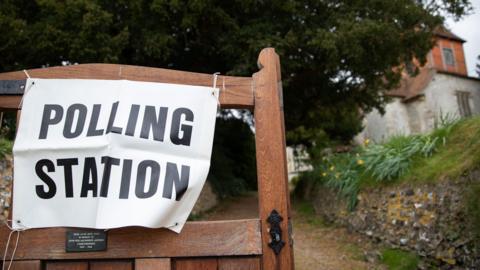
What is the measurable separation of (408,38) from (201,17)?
550 cm

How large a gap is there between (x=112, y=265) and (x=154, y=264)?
0.21 metres

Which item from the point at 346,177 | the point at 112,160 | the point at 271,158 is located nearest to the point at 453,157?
the point at 346,177

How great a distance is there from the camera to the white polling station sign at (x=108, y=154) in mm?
1657

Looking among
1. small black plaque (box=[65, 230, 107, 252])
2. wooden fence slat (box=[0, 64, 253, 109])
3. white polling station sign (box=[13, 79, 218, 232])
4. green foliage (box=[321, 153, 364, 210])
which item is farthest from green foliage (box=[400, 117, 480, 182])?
small black plaque (box=[65, 230, 107, 252])

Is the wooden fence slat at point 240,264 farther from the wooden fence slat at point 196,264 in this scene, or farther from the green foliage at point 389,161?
the green foliage at point 389,161

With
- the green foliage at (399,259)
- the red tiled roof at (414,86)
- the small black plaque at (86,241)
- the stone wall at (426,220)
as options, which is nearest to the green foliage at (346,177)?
the stone wall at (426,220)

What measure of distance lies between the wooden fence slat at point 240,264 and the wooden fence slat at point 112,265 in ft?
1.44

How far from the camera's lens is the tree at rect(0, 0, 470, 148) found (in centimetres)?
781

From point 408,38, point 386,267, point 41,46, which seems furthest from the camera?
point 408,38

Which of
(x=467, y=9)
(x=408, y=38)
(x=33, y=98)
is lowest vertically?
(x=33, y=98)

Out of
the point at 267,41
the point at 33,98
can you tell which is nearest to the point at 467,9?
the point at 267,41

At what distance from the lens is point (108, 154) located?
168cm

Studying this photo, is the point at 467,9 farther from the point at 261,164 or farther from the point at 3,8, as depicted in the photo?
the point at 3,8

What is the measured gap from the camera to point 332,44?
26.2 ft
